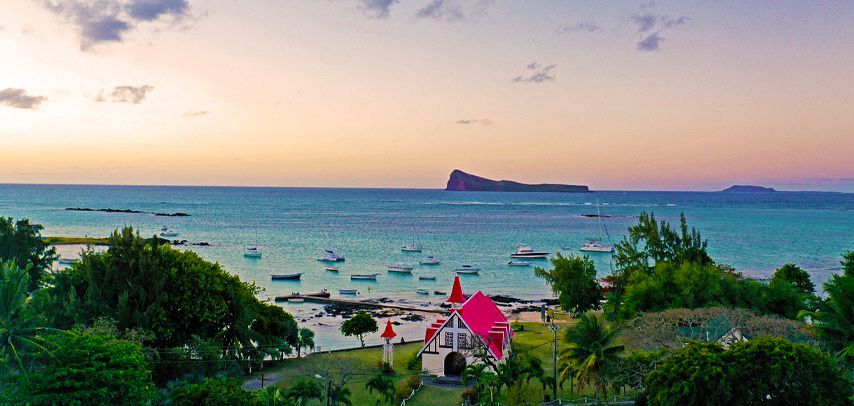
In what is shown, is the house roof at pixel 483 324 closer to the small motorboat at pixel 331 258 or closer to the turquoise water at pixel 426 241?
the turquoise water at pixel 426 241

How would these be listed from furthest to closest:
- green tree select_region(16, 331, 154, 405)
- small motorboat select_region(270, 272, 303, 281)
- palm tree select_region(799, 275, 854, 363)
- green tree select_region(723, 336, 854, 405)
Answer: small motorboat select_region(270, 272, 303, 281) < palm tree select_region(799, 275, 854, 363) < green tree select_region(16, 331, 154, 405) < green tree select_region(723, 336, 854, 405)

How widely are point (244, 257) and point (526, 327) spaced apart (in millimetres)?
63895

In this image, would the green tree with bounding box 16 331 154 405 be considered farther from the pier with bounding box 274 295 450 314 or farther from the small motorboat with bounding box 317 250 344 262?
the small motorboat with bounding box 317 250 344 262

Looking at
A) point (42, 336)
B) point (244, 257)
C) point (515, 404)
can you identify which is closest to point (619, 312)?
point (515, 404)

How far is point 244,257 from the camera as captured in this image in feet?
349

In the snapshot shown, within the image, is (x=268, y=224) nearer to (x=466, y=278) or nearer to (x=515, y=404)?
(x=466, y=278)

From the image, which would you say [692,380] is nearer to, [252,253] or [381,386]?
[381,386]

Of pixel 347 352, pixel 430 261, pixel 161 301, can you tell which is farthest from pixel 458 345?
pixel 430 261

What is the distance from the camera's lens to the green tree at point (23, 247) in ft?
179

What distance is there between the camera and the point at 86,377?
75.1 ft

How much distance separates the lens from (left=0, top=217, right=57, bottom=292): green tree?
54656mm

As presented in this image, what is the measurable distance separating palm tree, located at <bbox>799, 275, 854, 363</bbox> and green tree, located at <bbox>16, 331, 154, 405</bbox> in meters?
28.8

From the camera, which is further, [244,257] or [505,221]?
[505,221]

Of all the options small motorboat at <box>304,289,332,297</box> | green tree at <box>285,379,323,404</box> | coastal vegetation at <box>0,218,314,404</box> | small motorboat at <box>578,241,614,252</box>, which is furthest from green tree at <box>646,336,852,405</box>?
small motorboat at <box>578,241,614,252</box>
